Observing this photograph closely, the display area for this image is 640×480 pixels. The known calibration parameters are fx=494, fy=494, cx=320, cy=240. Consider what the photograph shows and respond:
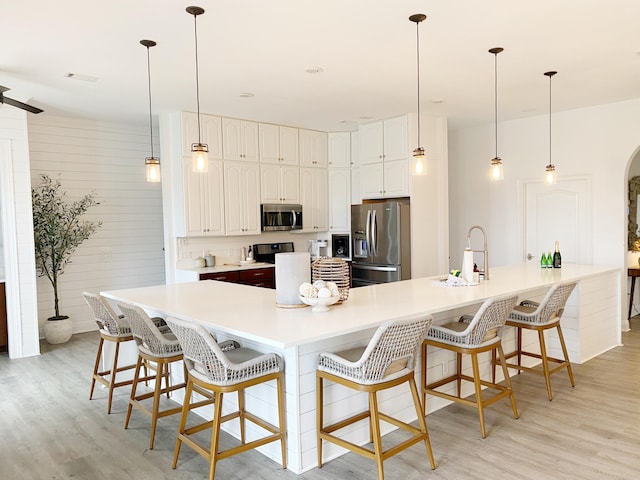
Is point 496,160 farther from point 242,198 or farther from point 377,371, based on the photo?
point 242,198

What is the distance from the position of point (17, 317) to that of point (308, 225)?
12.2ft

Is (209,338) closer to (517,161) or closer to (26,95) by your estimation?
(26,95)

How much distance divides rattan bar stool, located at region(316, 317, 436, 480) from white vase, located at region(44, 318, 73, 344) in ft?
13.8

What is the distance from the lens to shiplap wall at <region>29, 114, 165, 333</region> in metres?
6.06

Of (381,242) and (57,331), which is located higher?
(381,242)

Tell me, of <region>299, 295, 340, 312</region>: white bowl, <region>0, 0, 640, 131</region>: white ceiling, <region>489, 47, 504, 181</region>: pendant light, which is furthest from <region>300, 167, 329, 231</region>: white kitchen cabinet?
<region>299, 295, 340, 312</region>: white bowl

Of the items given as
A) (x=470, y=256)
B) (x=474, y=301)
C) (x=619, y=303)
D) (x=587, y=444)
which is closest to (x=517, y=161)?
(x=619, y=303)

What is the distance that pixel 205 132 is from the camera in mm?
5879

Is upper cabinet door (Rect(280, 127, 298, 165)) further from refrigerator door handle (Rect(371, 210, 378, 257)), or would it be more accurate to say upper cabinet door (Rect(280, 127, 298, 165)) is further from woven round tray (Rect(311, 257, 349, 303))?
woven round tray (Rect(311, 257, 349, 303))

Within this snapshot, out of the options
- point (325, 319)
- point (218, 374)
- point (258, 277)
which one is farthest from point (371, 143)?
point (218, 374)

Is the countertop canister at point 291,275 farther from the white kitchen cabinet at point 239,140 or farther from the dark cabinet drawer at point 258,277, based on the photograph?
the white kitchen cabinet at point 239,140

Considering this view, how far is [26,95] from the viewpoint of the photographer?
16.3ft

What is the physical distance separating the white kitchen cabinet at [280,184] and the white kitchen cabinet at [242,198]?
112 millimetres

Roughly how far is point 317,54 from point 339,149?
3.36 m
